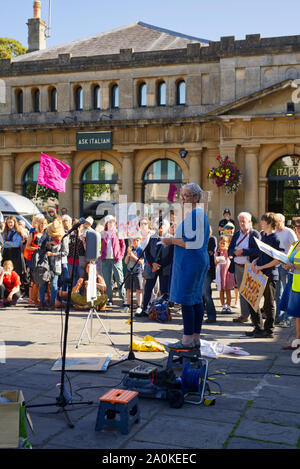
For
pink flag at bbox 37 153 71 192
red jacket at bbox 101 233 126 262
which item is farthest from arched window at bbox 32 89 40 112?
red jacket at bbox 101 233 126 262

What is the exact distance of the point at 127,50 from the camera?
95.5 ft

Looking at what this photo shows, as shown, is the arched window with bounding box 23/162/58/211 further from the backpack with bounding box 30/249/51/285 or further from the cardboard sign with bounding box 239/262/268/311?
the cardboard sign with bounding box 239/262/268/311

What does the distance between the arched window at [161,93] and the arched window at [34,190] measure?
25.5 ft

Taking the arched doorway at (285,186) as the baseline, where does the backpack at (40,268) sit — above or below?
below

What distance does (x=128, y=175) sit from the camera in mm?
29156

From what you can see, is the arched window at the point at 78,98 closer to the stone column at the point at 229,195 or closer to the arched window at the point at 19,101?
the arched window at the point at 19,101

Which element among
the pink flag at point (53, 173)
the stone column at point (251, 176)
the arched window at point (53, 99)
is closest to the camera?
the pink flag at point (53, 173)

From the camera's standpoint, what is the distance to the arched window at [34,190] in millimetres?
31078

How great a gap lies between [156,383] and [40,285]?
22.8ft

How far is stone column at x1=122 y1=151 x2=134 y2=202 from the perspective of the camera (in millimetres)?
29062

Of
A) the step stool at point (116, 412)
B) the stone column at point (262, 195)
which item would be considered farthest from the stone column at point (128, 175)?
the step stool at point (116, 412)

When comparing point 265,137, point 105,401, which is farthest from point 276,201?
point 105,401

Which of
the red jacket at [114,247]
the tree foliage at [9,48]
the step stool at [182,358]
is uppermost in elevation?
the tree foliage at [9,48]

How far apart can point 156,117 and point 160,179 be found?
10.6 feet
